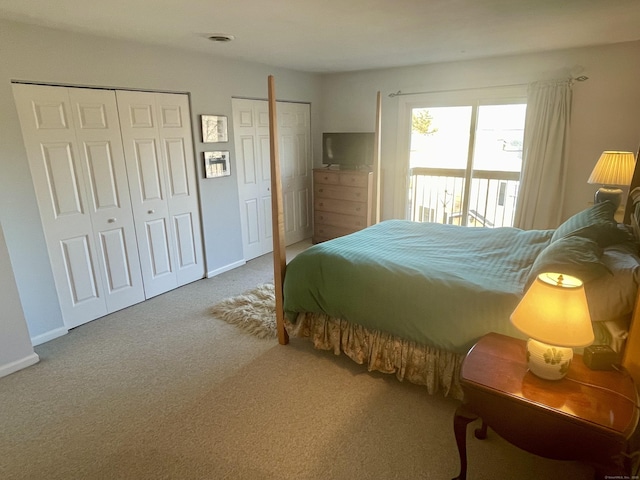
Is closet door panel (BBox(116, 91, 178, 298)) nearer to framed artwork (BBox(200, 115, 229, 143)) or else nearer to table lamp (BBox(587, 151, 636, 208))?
framed artwork (BBox(200, 115, 229, 143))

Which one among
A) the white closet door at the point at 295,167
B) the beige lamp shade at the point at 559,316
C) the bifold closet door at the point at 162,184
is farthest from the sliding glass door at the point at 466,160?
the beige lamp shade at the point at 559,316

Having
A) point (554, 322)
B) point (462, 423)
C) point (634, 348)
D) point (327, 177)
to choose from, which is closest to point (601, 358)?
point (634, 348)

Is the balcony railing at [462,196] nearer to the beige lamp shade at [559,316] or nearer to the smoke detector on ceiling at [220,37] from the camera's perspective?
the smoke detector on ceiling at [220,37]

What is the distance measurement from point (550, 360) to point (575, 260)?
529 millimetres

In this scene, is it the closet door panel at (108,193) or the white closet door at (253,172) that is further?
the white closet door at (253,172)

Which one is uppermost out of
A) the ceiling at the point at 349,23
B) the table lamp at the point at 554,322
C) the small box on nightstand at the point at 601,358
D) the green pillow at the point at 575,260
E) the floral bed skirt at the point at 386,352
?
the ceiling at the point at 349,23

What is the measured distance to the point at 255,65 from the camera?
425cm

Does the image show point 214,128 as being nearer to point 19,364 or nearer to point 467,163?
point 19,364

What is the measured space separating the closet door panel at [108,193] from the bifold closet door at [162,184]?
77 mm

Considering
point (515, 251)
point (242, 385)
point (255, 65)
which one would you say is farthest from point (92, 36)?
point (515, 251)

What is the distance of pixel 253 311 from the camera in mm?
3324

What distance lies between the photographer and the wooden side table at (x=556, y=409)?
1.27m

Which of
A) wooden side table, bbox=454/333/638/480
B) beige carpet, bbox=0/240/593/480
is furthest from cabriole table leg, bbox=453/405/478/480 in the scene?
beige carpet, bbox=0/240/593/480

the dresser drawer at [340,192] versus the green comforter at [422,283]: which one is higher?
the dresser drawer at [340,192]
